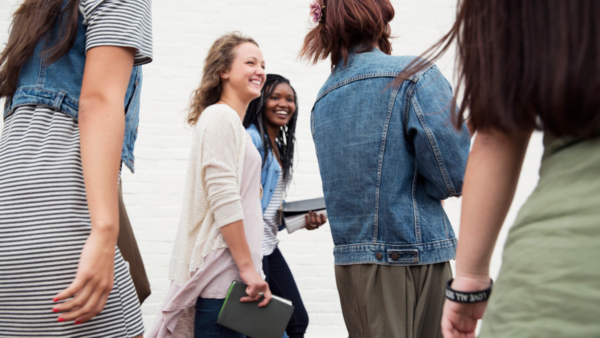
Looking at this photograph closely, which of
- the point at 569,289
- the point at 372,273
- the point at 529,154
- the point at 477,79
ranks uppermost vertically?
the point at 477,79

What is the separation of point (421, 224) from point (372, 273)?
197mm

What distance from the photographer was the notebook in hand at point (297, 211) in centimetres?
231

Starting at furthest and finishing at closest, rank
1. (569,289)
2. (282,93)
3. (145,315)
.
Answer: (145,315), (282,93), (569,289)

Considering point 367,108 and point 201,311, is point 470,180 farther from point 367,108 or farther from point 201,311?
point 201,311

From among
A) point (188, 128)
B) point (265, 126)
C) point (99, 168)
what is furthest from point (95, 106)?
point (188, 128)

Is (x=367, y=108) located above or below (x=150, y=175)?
above

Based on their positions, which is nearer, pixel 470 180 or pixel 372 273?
pixel 470 180

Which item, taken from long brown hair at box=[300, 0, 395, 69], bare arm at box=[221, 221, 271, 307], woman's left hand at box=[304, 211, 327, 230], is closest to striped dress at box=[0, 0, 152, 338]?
bare arm at box=[221, 221, 271, 307]

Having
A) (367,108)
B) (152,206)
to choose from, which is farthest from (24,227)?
(152,206)

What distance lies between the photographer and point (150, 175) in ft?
10.5

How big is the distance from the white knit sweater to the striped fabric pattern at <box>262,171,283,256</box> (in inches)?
26.2

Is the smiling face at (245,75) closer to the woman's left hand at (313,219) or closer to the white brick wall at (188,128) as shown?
the woman's left hand at (313,219)

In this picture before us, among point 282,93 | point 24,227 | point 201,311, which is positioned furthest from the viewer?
point 282,93

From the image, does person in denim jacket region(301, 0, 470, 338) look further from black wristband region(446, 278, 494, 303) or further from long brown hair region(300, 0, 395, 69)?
black wristband region(446, 278, 494, 303)
